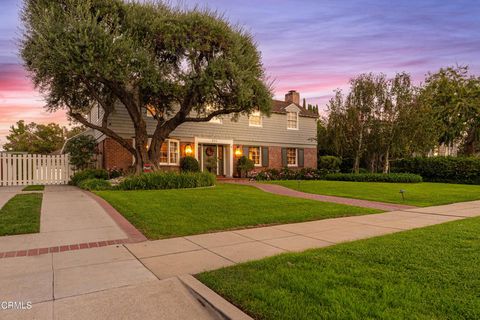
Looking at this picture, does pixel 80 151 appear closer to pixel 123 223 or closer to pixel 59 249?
pixel 123 223

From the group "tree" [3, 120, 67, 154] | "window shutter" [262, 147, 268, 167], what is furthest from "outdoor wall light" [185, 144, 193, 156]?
"tree" [3, 120, 67, 154]

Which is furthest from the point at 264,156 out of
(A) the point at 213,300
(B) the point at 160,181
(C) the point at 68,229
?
(A) the point at 213,300

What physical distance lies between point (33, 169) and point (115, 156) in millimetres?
4029

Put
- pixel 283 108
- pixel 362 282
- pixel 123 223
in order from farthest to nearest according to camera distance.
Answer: pixel 283 108, pixel 123 223, pixel 362 282

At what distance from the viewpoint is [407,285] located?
3.71 meters

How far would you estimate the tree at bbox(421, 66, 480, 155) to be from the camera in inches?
1118

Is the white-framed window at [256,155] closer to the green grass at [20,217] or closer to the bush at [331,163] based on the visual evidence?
the bush at [331,163]

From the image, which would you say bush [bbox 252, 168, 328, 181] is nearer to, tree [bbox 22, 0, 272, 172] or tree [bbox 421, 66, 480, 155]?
tree [bbox 22, 0, 272, 172]

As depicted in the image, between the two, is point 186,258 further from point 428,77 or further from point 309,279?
point 428,77

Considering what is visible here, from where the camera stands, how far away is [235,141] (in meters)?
23.5

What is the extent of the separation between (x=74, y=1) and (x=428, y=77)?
29558mm

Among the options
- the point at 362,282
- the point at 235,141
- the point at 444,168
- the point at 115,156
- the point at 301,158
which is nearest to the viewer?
the point at 362,282

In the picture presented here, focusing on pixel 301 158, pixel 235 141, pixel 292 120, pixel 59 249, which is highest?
pixel 292 120

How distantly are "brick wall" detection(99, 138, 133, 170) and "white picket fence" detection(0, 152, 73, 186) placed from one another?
6.45 feet
